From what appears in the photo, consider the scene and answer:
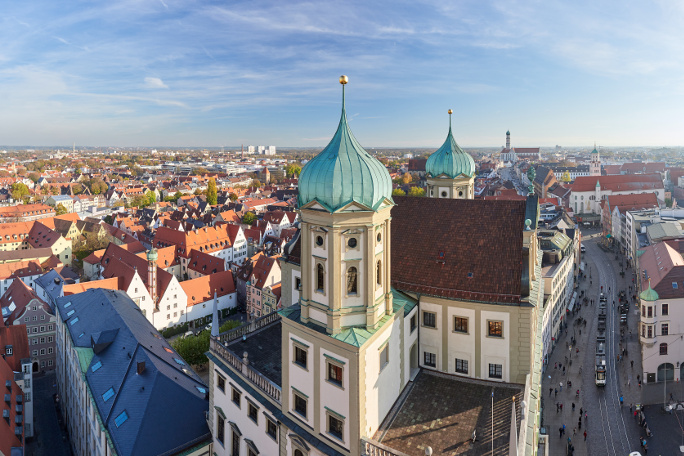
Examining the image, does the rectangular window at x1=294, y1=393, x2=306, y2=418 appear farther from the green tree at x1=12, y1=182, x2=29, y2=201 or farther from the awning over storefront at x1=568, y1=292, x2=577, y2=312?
the green tree at x1=12, y1=182, x2=29, y2=201

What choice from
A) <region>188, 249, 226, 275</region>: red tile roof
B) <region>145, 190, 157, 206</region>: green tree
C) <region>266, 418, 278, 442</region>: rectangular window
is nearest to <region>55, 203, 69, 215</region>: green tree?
<region>145, 190, 157, 206</region>: green tree

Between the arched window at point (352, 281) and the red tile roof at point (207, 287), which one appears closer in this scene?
the arched window at point (352, 281)

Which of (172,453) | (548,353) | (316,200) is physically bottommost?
(548,353)

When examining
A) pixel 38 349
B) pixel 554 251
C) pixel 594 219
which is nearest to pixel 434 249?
pixel 554 251

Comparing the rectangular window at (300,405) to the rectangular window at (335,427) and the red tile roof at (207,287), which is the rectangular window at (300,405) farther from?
the red tile roof at (207,287)

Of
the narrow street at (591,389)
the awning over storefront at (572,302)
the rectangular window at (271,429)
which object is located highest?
the rectangular window at (271,429)

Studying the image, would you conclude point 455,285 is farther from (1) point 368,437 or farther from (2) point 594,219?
(2) point 594,219

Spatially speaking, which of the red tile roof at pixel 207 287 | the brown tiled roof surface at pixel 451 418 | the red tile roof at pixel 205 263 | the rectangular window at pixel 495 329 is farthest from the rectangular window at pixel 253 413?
the red tile roof at pixel 205 263
